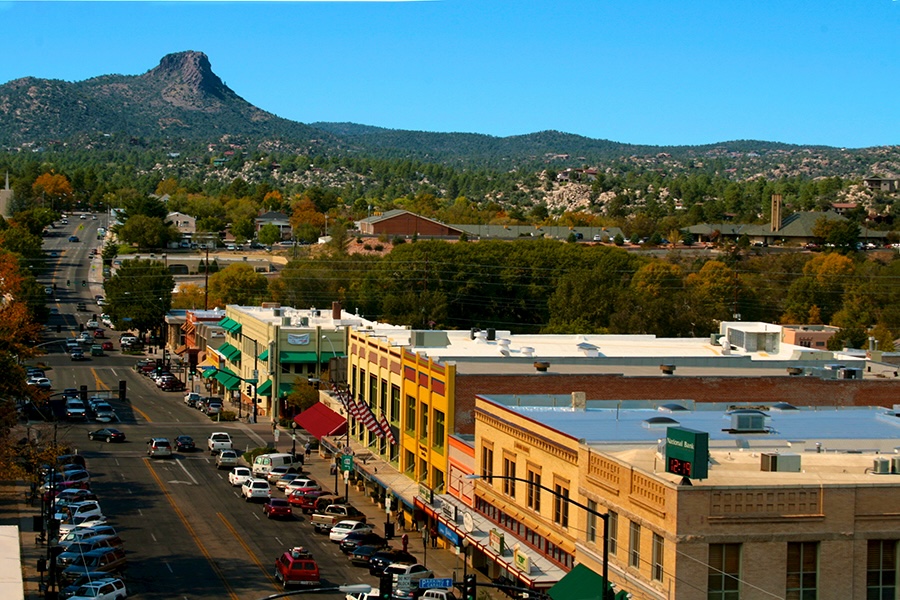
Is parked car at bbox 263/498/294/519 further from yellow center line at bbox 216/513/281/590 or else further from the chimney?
the chimney

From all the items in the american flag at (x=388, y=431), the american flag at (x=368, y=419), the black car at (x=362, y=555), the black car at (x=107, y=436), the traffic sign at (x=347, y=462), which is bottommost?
the black car at (x=107, y=436)

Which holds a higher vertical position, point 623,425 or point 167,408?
point 623,425

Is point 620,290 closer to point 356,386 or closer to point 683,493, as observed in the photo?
point 356,386

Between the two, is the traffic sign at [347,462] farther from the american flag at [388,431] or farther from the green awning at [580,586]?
the green awning at [580,586]

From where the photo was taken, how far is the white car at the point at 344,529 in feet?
185

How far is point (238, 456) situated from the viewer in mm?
78500

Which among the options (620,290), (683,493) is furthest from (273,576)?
(620,290)

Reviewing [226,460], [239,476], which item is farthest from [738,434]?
[226,460]

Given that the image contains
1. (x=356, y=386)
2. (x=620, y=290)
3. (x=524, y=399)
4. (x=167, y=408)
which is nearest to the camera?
(x=524, y=399)

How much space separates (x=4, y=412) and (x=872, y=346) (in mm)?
56267

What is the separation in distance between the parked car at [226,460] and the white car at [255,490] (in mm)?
8752

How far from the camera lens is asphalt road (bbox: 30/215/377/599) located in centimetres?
4962

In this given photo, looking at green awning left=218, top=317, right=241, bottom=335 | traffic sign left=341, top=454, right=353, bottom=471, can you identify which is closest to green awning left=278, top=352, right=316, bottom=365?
green awning left=218, top=317, right=241, bottom=335

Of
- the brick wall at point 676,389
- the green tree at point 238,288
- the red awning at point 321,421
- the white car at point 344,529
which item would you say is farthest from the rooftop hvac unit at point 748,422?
the green tree at point 238,288
